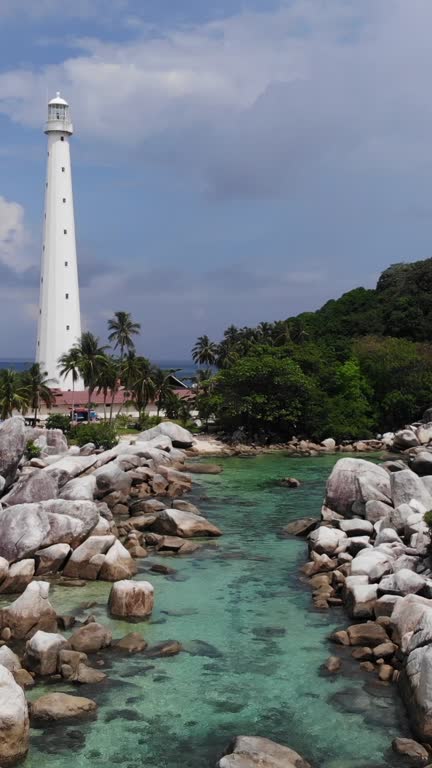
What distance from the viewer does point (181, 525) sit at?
92.9 ft

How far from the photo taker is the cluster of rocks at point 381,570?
15594mm

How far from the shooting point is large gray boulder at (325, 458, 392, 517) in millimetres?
27594

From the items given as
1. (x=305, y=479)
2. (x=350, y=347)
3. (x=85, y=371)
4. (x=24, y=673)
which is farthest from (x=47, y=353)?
(x=24, y=673)

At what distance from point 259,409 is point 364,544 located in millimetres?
35256

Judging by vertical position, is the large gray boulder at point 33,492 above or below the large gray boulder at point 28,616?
above

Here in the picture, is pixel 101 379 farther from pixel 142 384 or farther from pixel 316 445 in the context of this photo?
pixel 316 445

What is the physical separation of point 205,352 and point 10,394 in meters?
31.2

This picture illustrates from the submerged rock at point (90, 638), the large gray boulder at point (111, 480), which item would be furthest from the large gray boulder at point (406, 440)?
the submerged rock at point (90, 638)

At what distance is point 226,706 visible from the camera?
15070 mm

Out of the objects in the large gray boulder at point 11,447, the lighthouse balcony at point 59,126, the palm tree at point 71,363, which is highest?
the lighthouse balcony at point 59,126

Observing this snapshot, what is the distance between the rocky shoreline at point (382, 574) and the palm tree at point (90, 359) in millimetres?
33892

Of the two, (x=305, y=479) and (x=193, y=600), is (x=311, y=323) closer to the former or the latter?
(x=305, y=479)

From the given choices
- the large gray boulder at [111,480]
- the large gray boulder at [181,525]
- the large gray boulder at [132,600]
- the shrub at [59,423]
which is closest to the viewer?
the large gray boulder at [132,600]

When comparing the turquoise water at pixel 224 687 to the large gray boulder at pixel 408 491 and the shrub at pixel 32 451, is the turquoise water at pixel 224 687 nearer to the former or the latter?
the large gray boulder at pixel 408 491
